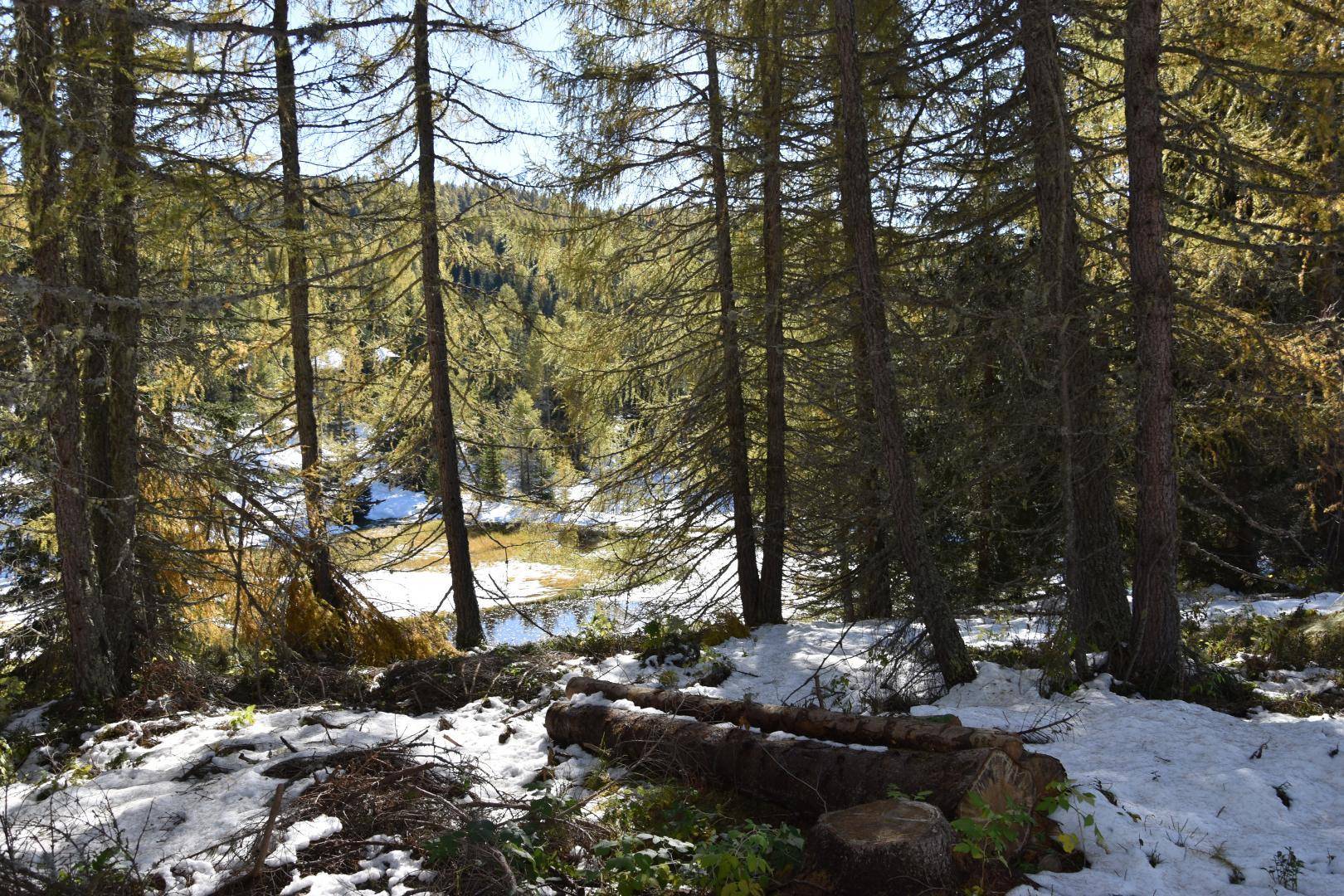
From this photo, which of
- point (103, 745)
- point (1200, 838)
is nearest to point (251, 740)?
point (103, 745)

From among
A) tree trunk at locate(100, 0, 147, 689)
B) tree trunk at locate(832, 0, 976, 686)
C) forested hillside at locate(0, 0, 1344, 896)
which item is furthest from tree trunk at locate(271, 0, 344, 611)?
tree trunk at locate(832, 0, 976, 686)

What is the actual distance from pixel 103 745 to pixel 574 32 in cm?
989

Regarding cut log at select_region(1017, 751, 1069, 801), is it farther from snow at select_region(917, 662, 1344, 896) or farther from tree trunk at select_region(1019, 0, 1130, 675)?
tree trunk at select_region(1019, 0, 1130, 675)

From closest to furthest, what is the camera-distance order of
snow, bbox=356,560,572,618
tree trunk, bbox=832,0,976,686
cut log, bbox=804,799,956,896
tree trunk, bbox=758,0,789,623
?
1. cut log, bbox=804,799,956,896
2. tree trunk, bbox=832,0,976,686
3. tree trunk, bbox=758,0,789,623
4. snow, bbox=356,560,572,618

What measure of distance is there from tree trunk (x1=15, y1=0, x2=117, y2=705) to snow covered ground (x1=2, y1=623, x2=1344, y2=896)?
2.29ft

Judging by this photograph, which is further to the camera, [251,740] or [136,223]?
[136,223]

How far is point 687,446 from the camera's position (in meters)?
11.8

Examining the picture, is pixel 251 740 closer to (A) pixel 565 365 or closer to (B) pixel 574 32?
(A) pixel 565 365

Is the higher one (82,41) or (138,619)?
(82,41)

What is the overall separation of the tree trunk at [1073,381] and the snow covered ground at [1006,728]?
1.00 m

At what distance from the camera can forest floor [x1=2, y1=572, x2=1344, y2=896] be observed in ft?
12.8

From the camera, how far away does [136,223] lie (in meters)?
7.78

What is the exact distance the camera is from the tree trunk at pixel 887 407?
7.16m

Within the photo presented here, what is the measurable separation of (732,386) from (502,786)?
6.83 meters
